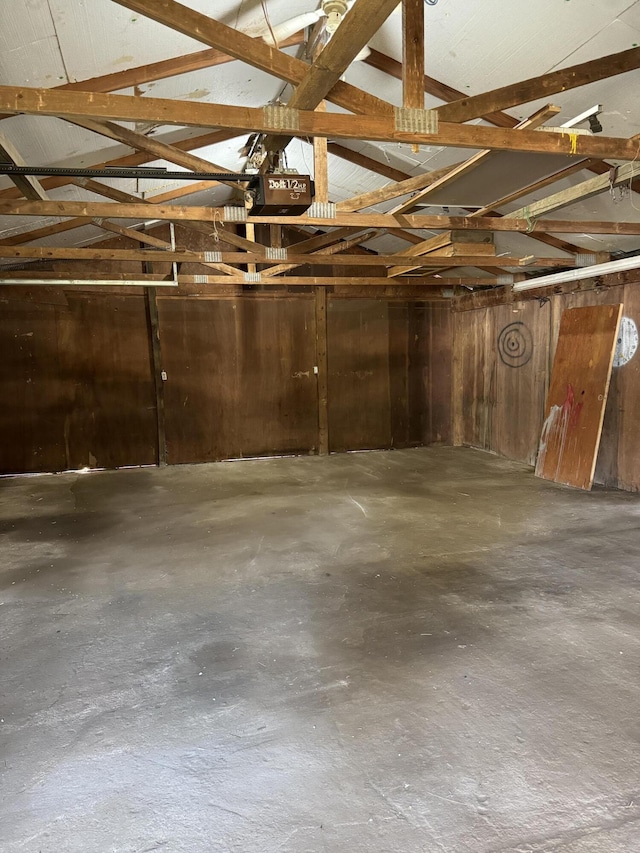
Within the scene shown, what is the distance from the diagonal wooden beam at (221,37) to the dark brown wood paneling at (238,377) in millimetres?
4893

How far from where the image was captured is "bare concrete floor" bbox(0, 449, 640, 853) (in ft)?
4.83

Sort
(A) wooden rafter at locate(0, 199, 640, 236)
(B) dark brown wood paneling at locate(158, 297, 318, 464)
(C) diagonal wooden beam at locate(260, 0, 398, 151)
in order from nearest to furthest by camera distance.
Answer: (C) diagonal wooden beam at locate(260, 0, 398, 151), (A) wooden rafter at locate(0, 199, 640, 236), (B) dark brown wood paneling at locate(158, 297, 318, 464)

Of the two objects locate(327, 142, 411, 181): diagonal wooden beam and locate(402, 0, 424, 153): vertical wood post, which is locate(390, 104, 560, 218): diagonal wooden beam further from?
locate(327, 142, 411, 181): diagonal wooden beam

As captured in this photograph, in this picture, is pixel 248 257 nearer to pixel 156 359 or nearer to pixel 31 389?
pixel 156 359

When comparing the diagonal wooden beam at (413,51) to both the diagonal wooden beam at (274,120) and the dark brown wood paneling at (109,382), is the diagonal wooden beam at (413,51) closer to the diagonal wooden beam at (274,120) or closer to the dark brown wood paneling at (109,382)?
the diagonal wooden beam at (274,120)

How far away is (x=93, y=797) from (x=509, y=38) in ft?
12.3

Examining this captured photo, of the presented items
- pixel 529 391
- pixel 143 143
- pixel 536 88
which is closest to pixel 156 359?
pixel 143 143

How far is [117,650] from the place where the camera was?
94.3 inches

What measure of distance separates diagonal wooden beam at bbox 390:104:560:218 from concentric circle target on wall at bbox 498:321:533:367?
3.20 m

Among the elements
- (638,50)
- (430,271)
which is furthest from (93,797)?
(430,271)

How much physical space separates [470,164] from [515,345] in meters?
3.96

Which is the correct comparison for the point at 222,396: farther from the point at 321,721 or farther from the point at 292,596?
the point at 321,721

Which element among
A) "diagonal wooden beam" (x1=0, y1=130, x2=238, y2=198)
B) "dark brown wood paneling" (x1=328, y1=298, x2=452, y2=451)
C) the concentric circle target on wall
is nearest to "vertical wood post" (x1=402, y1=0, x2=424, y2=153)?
"diagonal wooden beam" (x1=0, y1=130, x2=238, y2=198)

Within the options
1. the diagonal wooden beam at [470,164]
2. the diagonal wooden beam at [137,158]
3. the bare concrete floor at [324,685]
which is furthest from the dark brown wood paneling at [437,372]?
the diagonal wooden beam at [137,158]
